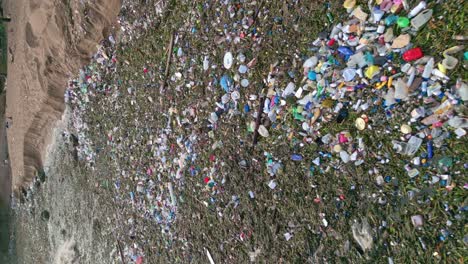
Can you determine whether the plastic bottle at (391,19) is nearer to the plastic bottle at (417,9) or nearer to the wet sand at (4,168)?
the plastic bottle at (417,9)

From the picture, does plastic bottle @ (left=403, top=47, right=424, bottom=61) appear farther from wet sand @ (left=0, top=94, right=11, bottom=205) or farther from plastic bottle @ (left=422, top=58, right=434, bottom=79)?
wet sand @ (left=0, top=94, right=11, bottom=205)

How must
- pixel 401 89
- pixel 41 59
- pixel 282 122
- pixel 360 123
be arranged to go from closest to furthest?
pixel 401 89 → pixel 360 123 → pixel 282 122 → pixel 41 59

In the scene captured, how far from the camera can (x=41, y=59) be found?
6348 millimetres

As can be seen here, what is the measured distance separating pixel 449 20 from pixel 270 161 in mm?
1598

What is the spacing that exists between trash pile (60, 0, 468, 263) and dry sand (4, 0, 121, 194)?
1.46 ft

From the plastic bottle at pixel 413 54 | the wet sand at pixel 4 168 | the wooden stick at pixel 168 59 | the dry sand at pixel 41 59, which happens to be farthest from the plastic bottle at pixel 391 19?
the wet sand at pixel 4 168

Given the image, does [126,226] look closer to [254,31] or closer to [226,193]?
[226,193]

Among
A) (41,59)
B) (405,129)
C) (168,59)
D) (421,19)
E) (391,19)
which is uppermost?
(41,59)

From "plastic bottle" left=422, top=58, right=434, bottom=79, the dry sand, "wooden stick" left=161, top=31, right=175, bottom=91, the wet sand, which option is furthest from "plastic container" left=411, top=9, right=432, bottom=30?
the wet sand

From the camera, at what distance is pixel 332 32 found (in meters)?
2.82

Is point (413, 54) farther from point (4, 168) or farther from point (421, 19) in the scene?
point (4, 168)

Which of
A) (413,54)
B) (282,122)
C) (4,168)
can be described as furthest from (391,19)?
(4,168)

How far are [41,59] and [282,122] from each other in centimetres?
471

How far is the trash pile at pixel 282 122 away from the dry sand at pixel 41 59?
45cm
